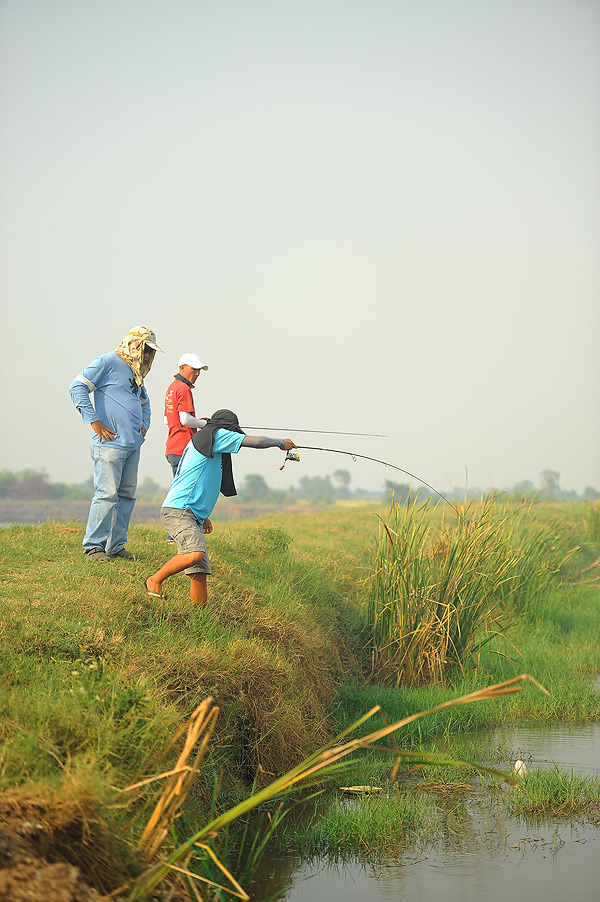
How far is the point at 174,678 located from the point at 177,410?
152 inches

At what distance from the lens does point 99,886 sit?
3336 mm

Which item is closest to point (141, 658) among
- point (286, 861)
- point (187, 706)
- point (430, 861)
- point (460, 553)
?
point (187, 706)

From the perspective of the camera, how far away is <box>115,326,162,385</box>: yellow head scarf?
8.17m

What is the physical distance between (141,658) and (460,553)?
13.6ft

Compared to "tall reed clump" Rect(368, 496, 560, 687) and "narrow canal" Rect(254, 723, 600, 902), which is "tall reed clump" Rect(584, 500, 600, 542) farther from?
"narrow canal" Rect(254, 723, 600, 902)

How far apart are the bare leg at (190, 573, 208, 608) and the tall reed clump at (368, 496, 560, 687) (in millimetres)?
2314

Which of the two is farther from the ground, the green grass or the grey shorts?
the grey shorts

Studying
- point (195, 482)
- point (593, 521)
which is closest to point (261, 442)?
point (195, 482)

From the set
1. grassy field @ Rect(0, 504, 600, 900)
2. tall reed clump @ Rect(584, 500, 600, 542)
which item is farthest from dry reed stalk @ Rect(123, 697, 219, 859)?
tall reed clump @ Rect(584, 500, 600, 542)

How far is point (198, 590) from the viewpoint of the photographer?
6816mm

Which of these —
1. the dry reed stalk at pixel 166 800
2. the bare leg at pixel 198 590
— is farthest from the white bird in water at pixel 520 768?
the dry reed stalk at pixel 166 800

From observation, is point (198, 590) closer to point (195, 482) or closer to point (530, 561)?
point (195, 482)

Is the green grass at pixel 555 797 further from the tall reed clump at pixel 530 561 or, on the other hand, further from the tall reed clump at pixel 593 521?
the tall reed clump at pixel 593 521

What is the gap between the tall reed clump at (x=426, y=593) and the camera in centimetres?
848
